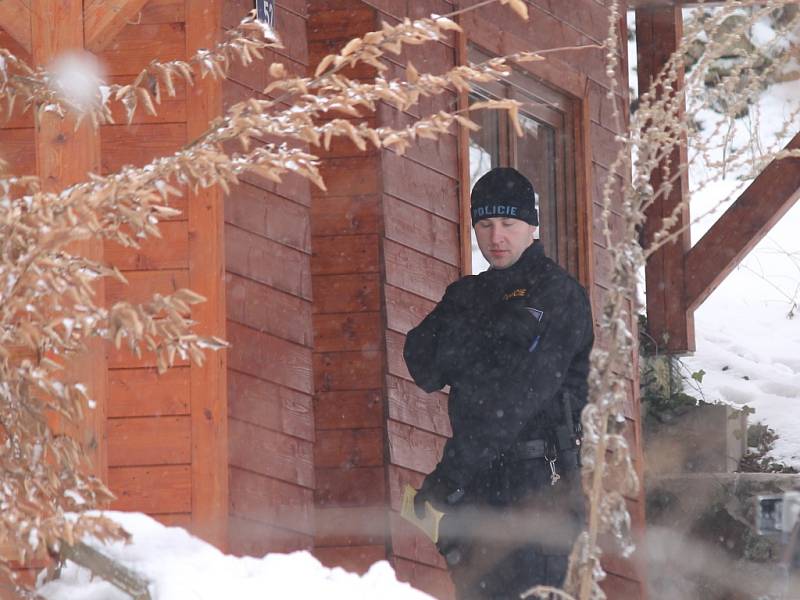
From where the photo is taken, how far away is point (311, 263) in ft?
20.2

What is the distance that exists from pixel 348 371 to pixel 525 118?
1868mm

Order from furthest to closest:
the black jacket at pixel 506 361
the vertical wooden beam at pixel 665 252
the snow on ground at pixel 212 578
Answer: the vertical wooden beam at pixel 665 252 < the black jacket at pixel 506 361 < the snow on ground at pixel 212 578

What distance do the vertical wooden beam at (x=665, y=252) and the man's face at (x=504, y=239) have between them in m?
3.57

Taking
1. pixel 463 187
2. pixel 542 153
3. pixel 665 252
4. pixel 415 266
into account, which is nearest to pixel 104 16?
pixel 415 266

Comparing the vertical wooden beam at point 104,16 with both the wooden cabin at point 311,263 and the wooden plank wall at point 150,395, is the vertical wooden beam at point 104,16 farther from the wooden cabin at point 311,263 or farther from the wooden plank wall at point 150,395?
the wooden plank wall at point 150,395

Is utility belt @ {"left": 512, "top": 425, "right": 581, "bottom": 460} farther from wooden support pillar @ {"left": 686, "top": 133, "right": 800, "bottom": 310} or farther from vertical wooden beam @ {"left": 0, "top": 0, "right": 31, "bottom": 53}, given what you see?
wooden support pillar @ {"left": 686, "top": 133, "right": 800, "bottom": 310}

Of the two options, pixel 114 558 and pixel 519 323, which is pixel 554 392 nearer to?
pixel 519 323

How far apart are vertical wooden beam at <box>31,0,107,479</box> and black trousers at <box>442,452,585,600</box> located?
A: 3.96 ft

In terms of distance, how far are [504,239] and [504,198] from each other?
15cm

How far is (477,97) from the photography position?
6.75m

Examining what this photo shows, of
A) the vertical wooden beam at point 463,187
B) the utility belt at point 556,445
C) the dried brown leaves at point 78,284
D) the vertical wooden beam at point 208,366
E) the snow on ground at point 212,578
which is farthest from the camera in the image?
the vertical wooden beam at point 463,187

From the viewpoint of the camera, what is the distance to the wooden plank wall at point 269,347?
16.3 ft

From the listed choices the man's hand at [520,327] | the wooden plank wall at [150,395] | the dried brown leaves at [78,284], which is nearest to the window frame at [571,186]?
the man's hand at [520,327]

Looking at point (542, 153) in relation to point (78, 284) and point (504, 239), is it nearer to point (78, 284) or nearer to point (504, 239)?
point (504, 239)
